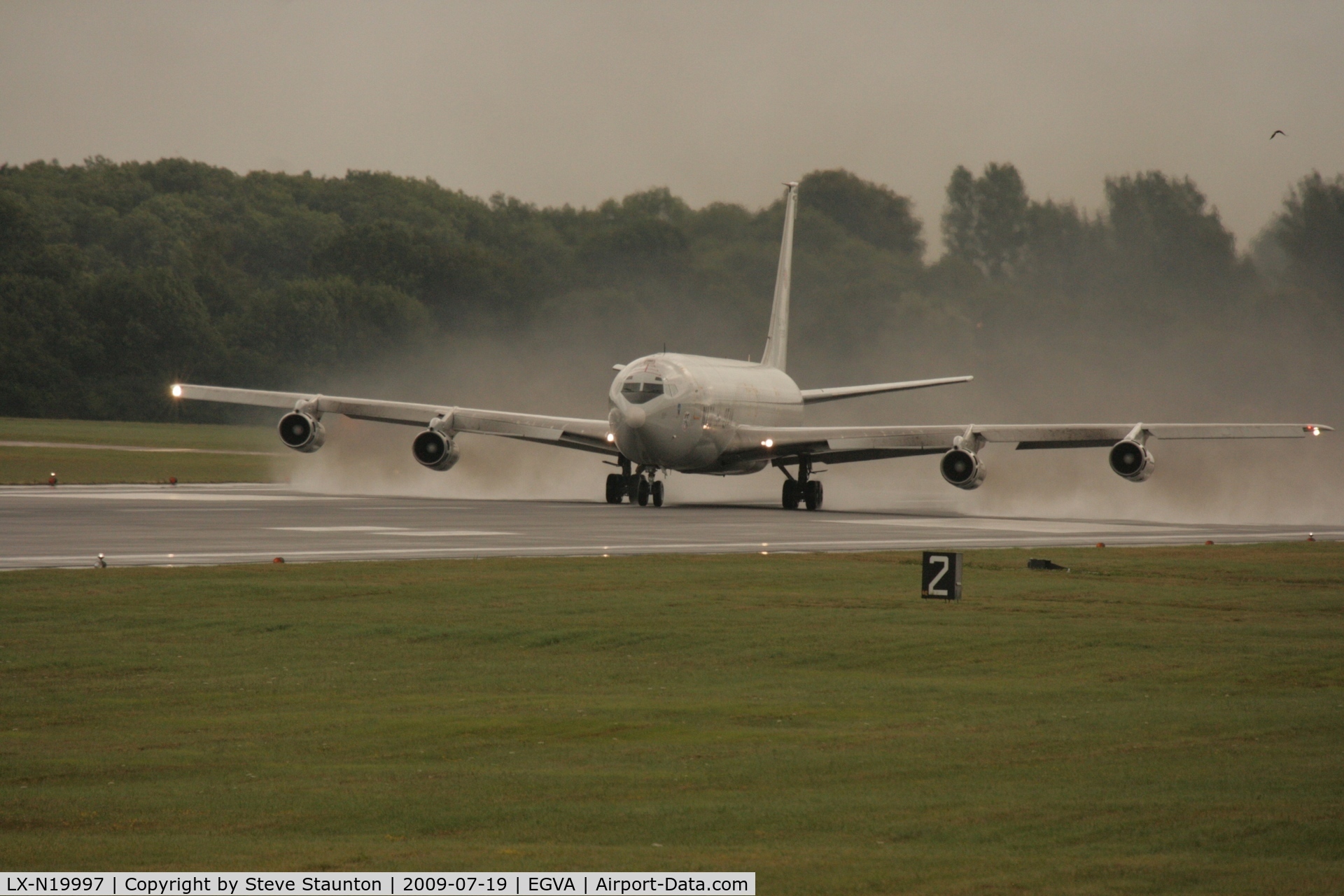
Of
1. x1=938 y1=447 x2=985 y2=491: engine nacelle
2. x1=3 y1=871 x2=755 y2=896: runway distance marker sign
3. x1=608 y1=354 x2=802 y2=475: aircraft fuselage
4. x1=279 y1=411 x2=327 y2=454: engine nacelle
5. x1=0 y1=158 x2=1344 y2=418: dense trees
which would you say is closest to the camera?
x1=3 y1=871 x2=755 y2=896: runway distance marker sign

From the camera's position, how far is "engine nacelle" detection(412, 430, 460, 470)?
5181cm

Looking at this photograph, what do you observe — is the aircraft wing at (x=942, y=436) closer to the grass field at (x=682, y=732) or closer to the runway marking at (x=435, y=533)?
the runway marking at (x=435, y=533)

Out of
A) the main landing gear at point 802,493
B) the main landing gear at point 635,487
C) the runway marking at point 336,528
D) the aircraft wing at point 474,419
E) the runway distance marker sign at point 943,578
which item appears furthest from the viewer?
the aircraft wing at point 474,419

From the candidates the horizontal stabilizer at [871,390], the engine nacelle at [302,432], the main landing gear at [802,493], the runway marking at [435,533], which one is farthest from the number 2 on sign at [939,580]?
the engine nacelle at [302,432]

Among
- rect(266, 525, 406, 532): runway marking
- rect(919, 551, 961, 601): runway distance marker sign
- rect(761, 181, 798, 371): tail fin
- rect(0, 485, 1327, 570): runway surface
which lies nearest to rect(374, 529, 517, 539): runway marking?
rect(0, 485, 1327, 570): runway surface

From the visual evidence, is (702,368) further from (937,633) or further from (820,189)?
(820,189)

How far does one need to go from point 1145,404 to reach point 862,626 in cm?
4540

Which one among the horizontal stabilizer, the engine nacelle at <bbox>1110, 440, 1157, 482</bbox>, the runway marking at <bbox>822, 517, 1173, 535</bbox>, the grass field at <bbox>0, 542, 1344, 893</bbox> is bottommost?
the grass field at <bbox>0, 542, 1344, 893</bbox>

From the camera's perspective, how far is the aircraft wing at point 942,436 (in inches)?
1866

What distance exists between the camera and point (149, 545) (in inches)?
1268

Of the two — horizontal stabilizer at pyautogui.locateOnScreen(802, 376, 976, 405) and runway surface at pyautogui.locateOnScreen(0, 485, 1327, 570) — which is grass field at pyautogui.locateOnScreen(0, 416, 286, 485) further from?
horizontal stabilizer at pyautogui.locateOnScreen(802, 376, 976, 405)

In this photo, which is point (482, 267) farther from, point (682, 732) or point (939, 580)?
point (682, 732)

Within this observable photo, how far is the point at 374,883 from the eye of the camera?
8.83 m

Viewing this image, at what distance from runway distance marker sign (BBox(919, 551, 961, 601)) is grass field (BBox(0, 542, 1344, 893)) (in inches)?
10.4
